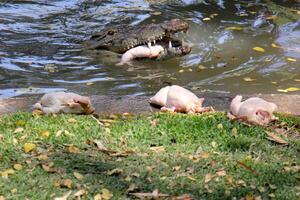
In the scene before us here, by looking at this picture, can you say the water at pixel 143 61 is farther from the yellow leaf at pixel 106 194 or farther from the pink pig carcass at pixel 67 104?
the yellow leaf at pixel 106 194

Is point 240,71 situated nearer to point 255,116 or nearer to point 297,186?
point 255,116

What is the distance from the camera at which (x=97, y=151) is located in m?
4.52

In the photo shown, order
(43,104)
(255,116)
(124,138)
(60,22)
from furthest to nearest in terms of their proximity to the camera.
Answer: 1. (60,22)
2. (43,104)
3. (255,116)
4. (124,138)

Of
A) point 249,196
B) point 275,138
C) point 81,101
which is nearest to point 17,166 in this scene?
point 81,101

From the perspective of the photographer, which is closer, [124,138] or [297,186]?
[297,186]

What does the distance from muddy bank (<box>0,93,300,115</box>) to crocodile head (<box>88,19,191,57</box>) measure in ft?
Answer: 9.89

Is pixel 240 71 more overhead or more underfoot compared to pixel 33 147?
more underfoot

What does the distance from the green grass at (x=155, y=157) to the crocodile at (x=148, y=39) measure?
3.82 m

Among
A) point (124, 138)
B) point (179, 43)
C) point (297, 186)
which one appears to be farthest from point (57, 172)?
point (179, 43)

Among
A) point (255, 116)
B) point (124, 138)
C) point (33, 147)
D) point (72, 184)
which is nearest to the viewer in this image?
point (72, 184)

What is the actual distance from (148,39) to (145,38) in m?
0.06

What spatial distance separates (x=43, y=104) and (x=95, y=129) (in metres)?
0.83

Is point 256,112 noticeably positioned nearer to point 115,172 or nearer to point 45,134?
point 115,172

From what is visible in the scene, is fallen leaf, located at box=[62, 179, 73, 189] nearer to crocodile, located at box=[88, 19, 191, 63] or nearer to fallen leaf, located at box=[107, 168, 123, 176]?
fallen leaf, located at box=[107, 168, 123, 176]
